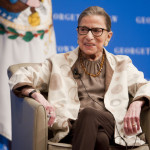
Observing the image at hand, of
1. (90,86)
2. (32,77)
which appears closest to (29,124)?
(32,77)

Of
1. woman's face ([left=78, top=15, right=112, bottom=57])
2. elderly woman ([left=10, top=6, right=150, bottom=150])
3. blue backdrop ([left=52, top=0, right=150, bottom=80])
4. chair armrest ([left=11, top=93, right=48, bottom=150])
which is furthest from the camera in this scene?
blue backdrop ([left=52, top=0, right=150, bottom=80])

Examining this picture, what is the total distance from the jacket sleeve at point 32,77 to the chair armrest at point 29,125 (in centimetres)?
10

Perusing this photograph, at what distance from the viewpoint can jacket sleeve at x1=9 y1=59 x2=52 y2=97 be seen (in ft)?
7.47

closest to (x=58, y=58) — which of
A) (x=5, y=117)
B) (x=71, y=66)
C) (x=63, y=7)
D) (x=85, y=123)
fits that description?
(x=71, y=66)

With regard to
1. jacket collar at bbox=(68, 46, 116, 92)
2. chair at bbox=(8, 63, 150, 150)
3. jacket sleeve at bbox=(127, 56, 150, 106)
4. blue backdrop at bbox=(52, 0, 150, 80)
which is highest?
blue backdrop at bbox=(52, 0, 150, 80)

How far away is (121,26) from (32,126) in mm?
2073

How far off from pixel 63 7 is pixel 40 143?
1.93 m

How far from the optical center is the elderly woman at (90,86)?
2178 millimetres

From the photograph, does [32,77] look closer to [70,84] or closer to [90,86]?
[70,84]

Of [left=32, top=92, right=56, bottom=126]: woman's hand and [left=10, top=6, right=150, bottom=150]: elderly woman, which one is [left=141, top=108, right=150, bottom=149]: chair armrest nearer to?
[left=10, top=6, right=150, bottom=150]: elderly woman

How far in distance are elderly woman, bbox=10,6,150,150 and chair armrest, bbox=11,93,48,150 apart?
7cm

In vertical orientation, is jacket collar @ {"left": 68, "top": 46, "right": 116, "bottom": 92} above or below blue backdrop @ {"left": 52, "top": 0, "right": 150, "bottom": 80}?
below

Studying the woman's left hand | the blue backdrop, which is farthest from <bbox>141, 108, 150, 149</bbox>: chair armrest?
the blue backdrop

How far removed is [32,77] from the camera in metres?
2.38
